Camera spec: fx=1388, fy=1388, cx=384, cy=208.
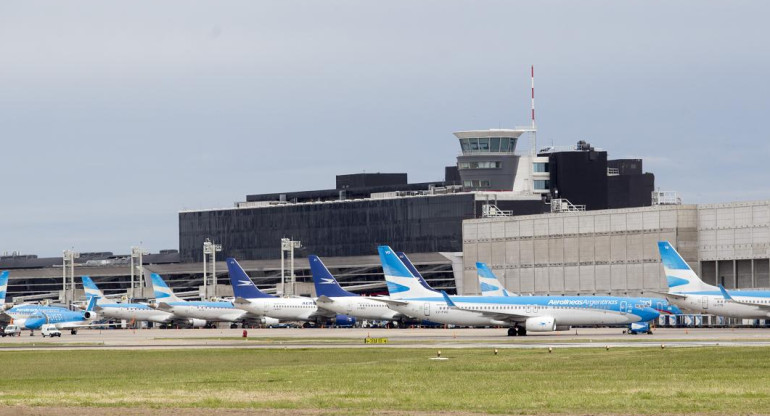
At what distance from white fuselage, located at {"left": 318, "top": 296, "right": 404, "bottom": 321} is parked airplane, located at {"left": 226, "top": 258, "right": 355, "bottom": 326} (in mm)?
20296

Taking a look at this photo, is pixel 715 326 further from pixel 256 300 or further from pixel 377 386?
pixel 377 386

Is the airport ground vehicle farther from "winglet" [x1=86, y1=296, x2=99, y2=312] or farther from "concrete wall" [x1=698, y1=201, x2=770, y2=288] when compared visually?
"concrete wall" [x1=698, y1=201, x2=770, y2=288]

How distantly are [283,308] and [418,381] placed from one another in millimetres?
122411

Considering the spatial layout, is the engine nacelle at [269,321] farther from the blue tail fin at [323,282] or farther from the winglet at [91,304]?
the blue tail fin at [323,282]

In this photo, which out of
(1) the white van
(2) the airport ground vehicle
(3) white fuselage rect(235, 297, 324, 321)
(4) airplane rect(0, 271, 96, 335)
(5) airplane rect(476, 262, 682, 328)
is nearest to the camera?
(5) airplane rect(476, 262, 682, 328)

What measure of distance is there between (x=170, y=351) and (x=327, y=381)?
41382mm

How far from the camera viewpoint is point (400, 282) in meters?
141

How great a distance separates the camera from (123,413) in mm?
47844

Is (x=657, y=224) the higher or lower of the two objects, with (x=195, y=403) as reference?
higher

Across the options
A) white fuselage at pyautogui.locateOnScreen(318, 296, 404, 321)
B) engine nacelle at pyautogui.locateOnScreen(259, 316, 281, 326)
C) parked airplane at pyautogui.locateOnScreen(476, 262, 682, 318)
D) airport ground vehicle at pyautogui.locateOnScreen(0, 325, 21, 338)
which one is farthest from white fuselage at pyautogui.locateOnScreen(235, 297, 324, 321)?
airport ground vehicle at pyautogui.locateOnScreen(0, 325, 21, 338)

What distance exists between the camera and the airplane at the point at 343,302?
15975 centimetres

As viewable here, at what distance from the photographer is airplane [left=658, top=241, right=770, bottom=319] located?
455ft

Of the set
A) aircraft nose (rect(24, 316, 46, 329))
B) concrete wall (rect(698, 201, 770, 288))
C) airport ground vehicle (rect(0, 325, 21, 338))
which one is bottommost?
airport ground vehicle (rect(0, 325, 21, 338))

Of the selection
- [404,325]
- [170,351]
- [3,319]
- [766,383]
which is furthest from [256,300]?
[766,383]
